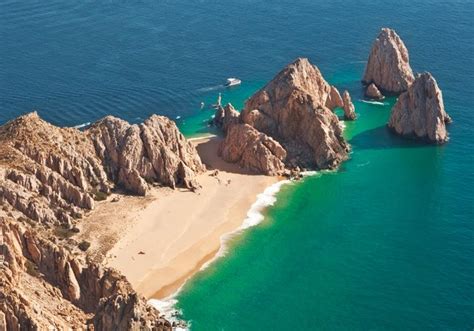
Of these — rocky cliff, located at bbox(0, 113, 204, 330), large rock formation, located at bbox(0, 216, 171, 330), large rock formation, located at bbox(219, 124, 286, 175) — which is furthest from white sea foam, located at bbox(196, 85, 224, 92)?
large rock formation, located at bbox(0, 216, 171, 330)

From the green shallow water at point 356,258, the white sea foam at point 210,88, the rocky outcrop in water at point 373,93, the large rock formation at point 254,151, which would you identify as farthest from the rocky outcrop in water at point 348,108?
the white sea foam at point 210,88

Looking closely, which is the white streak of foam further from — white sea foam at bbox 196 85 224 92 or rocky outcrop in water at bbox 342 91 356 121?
white sea foam at bbox 196 85 224 92

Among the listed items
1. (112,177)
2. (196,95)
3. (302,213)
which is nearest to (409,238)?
(302,213)

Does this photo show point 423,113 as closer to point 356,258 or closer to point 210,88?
point 356,258

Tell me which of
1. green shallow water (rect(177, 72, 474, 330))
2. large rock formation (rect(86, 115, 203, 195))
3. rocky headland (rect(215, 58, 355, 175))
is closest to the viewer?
green shallow water (rect(177, 72, 474, 330))

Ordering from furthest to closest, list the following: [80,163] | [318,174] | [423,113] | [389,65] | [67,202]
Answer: [389,65]
[423,113]
[318,174]
[80,163]
[67,202]

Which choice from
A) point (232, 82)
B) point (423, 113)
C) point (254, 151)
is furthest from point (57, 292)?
point (232, 82)
